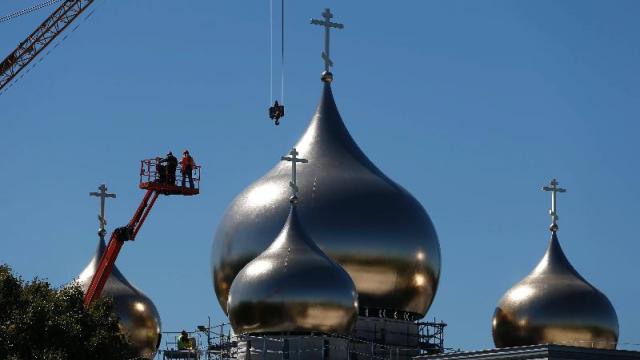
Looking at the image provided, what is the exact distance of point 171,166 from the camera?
68.7 m

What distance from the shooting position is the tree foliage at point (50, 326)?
5188 cm

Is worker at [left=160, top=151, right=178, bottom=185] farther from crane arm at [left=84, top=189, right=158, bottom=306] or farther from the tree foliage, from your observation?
the tree foliage

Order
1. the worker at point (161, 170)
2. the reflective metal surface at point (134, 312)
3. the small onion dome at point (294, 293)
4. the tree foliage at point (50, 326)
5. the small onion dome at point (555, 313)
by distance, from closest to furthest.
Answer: the tree foliage at point (50, 326) → the small onion dome at point (294, 293) → the small onion dome at point (555, 313) → the worker at point (161, 170) → the reflective metal surface at point (134, 312)

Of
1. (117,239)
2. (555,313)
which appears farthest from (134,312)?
(555,313)

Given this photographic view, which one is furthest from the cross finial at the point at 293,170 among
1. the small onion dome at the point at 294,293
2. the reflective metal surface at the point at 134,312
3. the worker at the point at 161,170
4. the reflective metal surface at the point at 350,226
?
the reflective metal surface at the point at 134,312

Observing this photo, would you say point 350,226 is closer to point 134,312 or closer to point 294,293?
point 294,293

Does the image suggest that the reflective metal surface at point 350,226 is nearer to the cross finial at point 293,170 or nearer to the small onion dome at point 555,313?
the cross finial at point 293,170

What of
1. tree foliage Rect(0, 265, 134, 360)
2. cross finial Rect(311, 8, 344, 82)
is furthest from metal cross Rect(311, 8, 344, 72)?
tree foliage Rect(0, 265, 134, 360)

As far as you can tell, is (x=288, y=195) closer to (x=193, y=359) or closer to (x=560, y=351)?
(x=193, y=359)

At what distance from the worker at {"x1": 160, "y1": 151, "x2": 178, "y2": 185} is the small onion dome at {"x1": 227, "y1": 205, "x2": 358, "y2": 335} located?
30.4ft

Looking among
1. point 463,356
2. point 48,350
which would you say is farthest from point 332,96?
point 48,350

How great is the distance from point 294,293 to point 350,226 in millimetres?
5973

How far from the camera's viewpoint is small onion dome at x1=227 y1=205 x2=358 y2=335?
59.3m

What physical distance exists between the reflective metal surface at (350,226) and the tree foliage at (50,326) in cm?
1110
